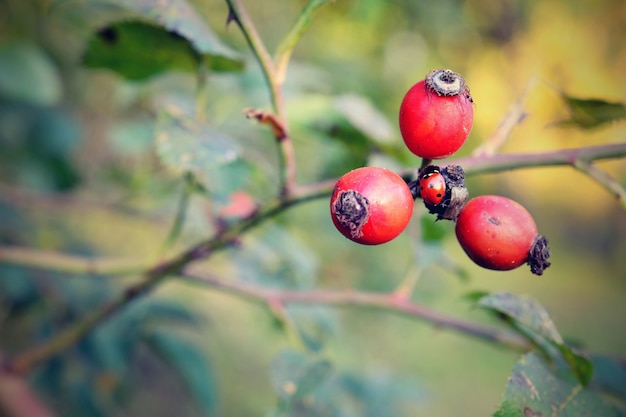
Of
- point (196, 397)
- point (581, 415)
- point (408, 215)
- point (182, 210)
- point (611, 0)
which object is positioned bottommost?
point (196, 397)

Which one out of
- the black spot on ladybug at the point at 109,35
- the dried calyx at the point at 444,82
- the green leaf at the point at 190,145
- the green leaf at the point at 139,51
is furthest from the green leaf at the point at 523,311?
the black spot on ladybug at the point at 109,35

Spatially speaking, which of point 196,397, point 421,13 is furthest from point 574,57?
point 196,397

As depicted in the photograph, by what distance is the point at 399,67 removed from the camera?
11.5ft

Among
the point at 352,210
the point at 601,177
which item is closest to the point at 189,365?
the point at 352,210

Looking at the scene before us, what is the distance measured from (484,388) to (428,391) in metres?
4.48

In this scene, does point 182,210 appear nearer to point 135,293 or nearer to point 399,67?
point 135,293

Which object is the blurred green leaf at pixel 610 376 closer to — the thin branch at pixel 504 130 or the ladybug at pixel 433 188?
the thin branch at pixel 504 130

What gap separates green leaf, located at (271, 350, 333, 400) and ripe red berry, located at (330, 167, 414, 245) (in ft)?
2.00

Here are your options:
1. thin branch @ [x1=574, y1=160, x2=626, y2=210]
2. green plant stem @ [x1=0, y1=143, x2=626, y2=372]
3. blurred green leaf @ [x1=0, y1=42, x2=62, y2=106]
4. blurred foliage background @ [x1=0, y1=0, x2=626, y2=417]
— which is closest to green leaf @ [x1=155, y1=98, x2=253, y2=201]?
blurred foliage background @ [x1=0, y1=0, x2=626, y2=417]

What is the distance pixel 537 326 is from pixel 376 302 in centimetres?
60

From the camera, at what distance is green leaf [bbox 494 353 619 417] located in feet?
2.79

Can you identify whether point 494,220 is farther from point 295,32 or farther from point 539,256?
point 295,32

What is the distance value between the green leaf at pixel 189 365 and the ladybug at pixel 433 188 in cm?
145

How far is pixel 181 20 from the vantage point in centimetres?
113
